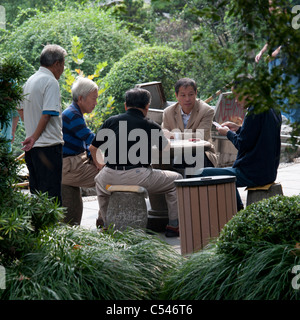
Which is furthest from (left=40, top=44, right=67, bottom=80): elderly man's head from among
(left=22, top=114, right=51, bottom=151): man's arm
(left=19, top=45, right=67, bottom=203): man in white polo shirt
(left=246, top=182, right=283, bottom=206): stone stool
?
(left=246, top=182, right=283, bottom=206): stone stool

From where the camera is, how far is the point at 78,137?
704cm

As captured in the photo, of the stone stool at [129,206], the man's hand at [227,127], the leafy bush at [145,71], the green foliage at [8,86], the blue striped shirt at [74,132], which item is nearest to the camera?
the green foliage at [8,86]

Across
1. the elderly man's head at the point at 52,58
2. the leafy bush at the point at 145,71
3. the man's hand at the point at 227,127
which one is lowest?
the man's hand at the point at 227,127

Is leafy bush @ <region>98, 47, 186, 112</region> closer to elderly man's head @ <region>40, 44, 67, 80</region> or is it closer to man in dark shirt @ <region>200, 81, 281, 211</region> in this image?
elderly man's head @ <region>40, 44, 67, 80</region>

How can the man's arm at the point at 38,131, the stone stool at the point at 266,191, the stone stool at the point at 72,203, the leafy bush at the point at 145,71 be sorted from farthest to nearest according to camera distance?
the leafy bush at the point at 145,71
the stone stool at the point at 72,203
the stone stool at the point at 266,191
the man's arm at the point at 38,131

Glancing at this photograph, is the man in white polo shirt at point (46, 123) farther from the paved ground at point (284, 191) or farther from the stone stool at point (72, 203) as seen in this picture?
the paved ground at point (284, 191)

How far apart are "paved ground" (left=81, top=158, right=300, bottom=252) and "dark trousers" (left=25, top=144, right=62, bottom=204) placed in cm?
115

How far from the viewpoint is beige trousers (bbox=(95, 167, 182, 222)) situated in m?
6.66

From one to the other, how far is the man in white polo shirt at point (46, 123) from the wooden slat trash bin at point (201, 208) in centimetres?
151

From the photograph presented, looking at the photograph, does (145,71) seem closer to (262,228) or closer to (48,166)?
(48,166)

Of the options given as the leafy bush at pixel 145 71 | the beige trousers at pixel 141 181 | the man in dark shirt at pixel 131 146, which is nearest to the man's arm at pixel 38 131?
the man in dark shirt at pixel 131 146

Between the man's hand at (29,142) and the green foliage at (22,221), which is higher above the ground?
the man's hand at (29,142)

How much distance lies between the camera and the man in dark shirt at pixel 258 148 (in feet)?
20.7

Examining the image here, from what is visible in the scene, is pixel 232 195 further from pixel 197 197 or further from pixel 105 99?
pixel 105 99
